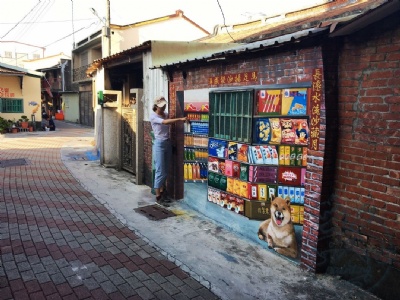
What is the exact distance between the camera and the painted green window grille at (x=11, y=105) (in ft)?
72.9

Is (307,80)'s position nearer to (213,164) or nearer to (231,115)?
(231,115)

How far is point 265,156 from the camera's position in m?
4.76

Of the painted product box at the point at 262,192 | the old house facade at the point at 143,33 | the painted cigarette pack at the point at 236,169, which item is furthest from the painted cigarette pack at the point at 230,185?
the old house facade at the point at 143,33

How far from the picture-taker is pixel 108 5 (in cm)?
1989

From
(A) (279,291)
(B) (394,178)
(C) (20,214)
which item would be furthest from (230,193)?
(C) (20,214)

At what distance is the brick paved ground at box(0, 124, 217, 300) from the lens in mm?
3676

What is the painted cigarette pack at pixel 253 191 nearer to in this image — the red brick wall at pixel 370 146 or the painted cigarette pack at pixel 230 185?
the painted cigarette pack at pixel 230 185

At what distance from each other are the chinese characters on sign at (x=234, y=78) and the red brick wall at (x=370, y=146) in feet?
4.54

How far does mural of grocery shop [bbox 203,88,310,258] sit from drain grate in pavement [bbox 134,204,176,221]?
1187 millimetres

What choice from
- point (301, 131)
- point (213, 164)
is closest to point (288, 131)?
point (301, 131)

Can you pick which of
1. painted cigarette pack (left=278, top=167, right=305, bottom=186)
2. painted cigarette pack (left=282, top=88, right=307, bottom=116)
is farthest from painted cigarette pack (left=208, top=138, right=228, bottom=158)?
painted cigarette pack (left=282, top=88, right=307, bottom=116)

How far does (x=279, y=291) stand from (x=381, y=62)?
2.78 metres

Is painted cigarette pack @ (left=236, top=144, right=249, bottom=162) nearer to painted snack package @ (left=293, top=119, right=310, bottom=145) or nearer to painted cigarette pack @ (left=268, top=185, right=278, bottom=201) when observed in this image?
painted cigarette pack @ (left=268, top=185, right=278, bottom=201)

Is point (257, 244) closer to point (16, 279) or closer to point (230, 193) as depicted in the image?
point (230, 193)
